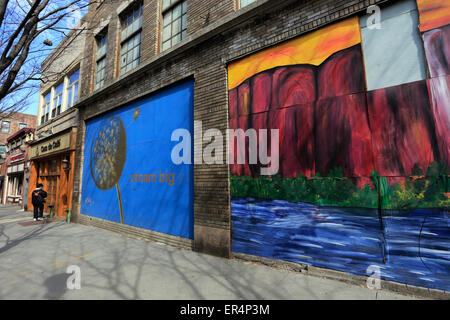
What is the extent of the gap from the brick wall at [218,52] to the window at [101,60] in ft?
16.4

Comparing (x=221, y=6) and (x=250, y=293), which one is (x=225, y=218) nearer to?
(x=250, y=293)

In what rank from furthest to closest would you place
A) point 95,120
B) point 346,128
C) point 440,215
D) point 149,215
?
point 95,120
point 149,215
point 346,128
point 440,215

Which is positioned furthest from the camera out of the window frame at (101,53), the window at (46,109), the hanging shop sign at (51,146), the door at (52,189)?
the window at (46,109)

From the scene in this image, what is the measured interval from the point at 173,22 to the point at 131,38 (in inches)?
111

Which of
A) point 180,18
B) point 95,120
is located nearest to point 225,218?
point 180,18

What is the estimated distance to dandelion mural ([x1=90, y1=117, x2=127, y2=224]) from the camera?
8.47 meters

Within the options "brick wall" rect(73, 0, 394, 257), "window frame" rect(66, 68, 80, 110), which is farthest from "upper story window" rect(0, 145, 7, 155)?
"brick wall" rect(73, 0, 394, 257)

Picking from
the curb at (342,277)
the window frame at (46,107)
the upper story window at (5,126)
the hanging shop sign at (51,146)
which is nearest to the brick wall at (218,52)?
the curb at (342,277)

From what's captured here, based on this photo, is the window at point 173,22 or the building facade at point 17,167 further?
the building facade at point 17,167

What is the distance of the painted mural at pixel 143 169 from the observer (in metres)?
6.22

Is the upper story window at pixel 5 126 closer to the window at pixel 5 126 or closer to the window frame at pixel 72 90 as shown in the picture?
the window at pixel 5 126

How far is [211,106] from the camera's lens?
5.58 metres

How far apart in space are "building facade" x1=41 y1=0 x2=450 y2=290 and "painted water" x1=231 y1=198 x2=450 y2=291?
0.02m
